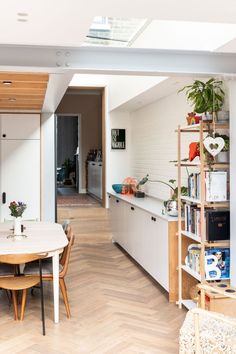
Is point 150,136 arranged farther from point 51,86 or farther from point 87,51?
point 87,51

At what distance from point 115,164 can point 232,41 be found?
7460 mm

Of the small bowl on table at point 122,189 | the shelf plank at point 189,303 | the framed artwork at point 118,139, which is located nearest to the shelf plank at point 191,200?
the shelf plank at point 189,303

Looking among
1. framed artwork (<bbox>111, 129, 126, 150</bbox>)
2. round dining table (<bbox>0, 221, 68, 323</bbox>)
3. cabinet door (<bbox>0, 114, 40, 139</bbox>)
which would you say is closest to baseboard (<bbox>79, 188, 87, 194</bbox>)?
framed artwork (<bbox>111, 129, 126, 150</bbox>)

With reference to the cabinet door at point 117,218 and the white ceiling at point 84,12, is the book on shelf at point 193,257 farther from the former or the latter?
the cabinet door at point 117,218

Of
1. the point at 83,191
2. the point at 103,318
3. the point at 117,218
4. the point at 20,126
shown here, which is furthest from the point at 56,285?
the point at 83,191

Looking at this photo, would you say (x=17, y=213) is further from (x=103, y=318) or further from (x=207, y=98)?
(x=207, y=98)

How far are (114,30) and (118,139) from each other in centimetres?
439

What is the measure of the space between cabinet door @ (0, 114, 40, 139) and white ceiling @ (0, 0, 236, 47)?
435cm

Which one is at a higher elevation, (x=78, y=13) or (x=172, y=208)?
(x=78, y=13)

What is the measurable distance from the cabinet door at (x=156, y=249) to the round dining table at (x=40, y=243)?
1.08 metres

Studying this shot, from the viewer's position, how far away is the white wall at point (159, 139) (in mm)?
6598

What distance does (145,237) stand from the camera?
18.8 feet

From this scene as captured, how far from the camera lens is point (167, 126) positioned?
7082mm

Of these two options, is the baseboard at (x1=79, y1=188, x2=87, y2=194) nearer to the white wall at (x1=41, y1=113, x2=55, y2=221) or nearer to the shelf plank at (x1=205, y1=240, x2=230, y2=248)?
the white wall at (x1=41, y1=113, x2=55, y2=221)
